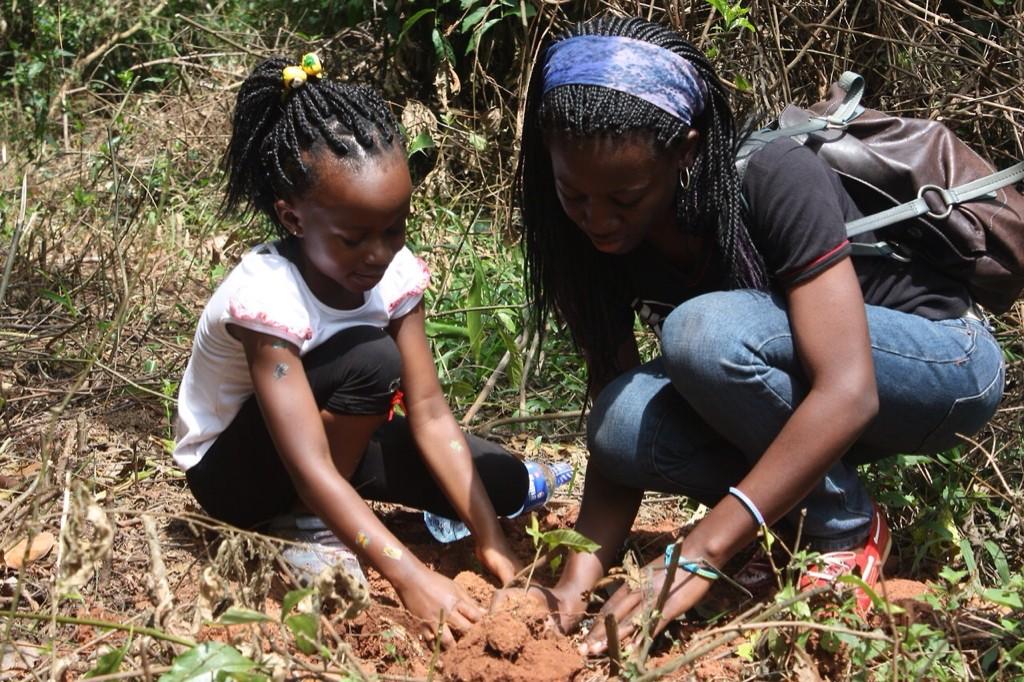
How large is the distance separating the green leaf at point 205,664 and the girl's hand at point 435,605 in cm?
57

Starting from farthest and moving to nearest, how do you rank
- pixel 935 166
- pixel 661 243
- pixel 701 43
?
pixel 701 43 → pixel 661 243 → pixel 935 166

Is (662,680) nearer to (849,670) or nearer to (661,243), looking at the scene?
(849,670)

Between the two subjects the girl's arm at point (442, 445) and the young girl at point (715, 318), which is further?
the girl's arm at point (442, 445)

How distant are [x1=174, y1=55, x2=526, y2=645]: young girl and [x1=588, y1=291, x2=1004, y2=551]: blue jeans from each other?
13.8 inches

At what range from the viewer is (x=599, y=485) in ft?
8.16

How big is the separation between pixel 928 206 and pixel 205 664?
58.2 inches

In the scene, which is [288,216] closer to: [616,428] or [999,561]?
[616,428]

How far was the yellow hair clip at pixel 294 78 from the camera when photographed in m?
2.35

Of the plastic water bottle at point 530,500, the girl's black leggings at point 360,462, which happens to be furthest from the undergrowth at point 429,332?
the plastic water bottle at point 530,500

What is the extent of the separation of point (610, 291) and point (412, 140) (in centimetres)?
208

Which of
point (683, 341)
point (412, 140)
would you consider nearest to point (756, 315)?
point (683, 341)

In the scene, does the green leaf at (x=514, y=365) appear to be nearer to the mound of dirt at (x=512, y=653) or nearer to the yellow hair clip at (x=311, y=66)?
the yellow hair clip at (x=311, y=66)

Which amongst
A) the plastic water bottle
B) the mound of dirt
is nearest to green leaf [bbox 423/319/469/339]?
the plastic water bottle

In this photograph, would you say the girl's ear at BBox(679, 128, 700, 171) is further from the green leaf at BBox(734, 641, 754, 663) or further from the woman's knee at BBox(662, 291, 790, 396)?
the green leaf at BBox(734, 641, 754, 663)
